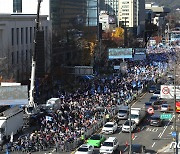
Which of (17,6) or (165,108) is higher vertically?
(17,6)

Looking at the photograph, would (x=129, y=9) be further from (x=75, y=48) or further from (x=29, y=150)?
(x=29, y=150)

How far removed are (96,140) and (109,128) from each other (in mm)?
3125

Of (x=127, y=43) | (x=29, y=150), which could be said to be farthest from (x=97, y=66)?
(x=29, y=150)

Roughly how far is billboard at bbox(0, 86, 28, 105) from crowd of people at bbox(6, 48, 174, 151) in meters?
2.01

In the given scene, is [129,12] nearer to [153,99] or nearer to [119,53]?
[119,53]

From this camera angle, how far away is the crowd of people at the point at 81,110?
28.0 m

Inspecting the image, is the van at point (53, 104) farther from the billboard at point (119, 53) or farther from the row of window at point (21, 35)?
the billboard at point (119, 53)

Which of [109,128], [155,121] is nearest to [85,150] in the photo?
[109,128]

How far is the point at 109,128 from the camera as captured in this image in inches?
1227

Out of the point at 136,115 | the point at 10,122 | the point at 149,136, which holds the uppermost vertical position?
the point at 10,122

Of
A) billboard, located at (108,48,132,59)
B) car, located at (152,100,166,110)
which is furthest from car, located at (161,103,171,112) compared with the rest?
billboard, located at (108,48,132,59)

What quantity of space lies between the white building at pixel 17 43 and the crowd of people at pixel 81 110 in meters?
6.16

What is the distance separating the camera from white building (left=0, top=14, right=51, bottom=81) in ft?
158

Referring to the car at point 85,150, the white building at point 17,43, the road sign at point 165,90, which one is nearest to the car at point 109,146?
the car at point 85,150
